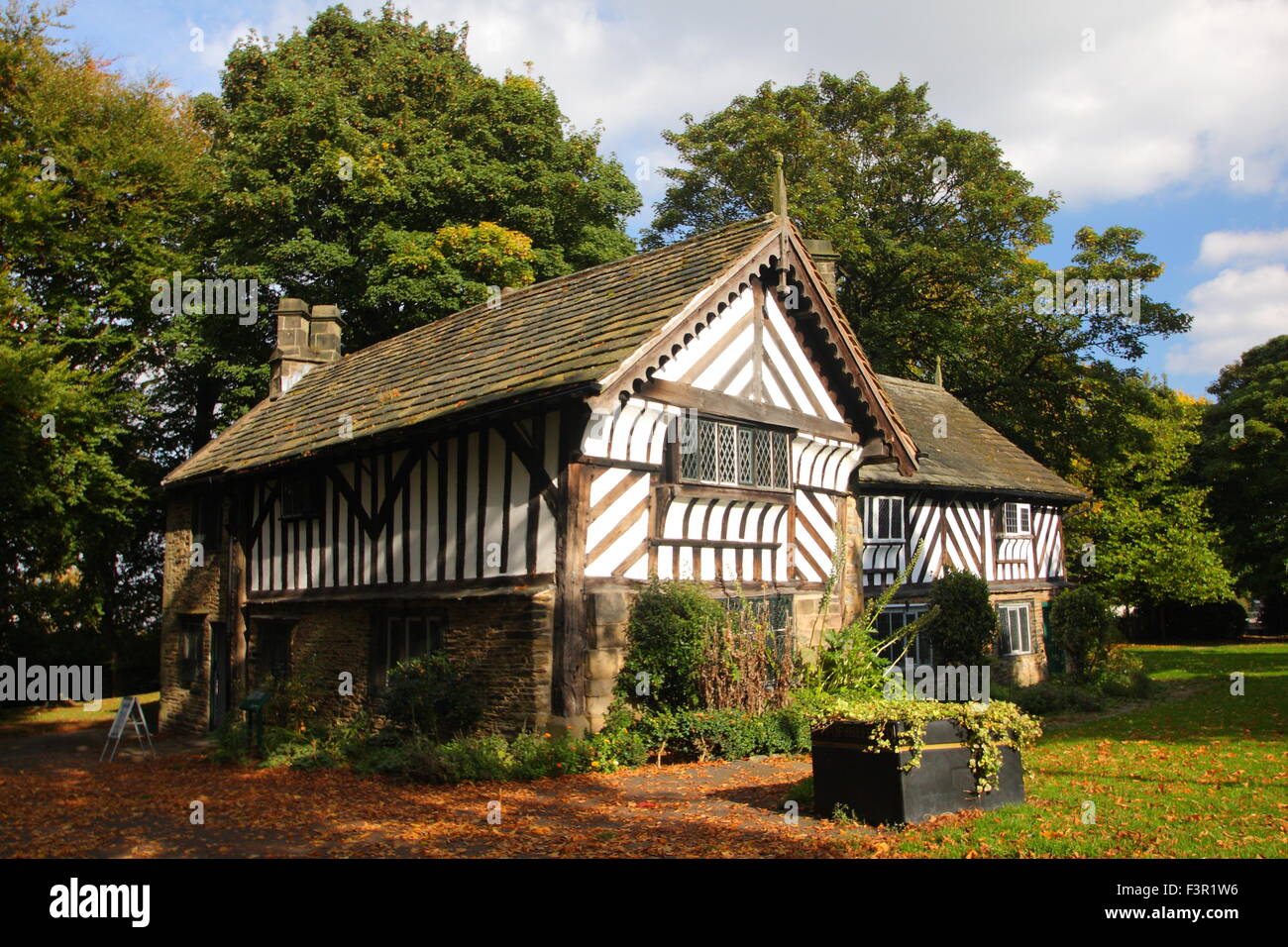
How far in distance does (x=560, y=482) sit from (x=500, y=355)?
3.59 m

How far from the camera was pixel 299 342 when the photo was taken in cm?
2348

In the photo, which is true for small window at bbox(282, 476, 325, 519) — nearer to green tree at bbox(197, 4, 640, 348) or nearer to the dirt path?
the dirt path

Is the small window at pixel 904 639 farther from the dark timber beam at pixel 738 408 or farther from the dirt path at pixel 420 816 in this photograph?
the dirt path at pixel 420 816

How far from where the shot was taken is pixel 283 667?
17281mm

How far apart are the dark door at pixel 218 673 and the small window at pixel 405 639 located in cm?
567

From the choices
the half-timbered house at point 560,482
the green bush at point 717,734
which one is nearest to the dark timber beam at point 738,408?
the half-timbered house at point 560,482

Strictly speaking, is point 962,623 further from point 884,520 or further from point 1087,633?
point 1087,633

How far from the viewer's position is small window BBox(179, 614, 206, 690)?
2008 centimetres

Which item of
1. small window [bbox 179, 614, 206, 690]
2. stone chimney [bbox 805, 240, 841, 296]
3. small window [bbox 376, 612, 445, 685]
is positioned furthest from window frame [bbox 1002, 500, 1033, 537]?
small window [bbox 179, 614, 206, 690]

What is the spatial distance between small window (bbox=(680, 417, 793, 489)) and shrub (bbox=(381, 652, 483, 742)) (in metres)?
4.02

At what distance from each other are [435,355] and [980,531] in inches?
570

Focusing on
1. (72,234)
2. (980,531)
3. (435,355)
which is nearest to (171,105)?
(72,234)

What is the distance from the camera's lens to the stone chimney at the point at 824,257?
19141 millimetres
